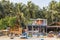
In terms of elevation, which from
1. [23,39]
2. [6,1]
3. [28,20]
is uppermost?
[6,1]

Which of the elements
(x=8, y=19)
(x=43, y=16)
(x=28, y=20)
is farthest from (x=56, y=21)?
(x=8, y=19)

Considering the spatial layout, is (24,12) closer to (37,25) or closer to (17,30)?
(37,25)

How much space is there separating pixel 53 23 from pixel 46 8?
2.46m

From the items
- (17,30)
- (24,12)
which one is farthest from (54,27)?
(17,30)

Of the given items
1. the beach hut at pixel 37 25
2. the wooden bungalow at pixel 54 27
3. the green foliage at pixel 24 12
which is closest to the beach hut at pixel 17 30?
the green foliage at pixel 24 12

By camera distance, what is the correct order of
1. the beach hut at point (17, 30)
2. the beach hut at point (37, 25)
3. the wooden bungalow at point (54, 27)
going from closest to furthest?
the beach hut at point (17, 30), the beach hut at point (37, 25), the wooden bungalow at point (54, 27)

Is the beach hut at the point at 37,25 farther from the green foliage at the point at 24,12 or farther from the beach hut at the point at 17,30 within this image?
the beach hut at the point at 17,30

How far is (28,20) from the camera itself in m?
19.5

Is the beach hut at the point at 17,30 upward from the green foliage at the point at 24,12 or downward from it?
downward

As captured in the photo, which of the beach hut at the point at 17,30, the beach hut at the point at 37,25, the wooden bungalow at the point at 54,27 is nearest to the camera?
the beach hut at the point at 17,30

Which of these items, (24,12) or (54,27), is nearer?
(24,12)

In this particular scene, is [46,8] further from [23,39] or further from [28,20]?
[23,39]

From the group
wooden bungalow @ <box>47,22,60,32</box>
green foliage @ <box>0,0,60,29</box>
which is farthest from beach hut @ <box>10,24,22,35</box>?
wooden bungalow @ <box>47,22,60,32</box>

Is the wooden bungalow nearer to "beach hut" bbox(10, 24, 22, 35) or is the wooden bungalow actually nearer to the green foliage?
the green foliage
